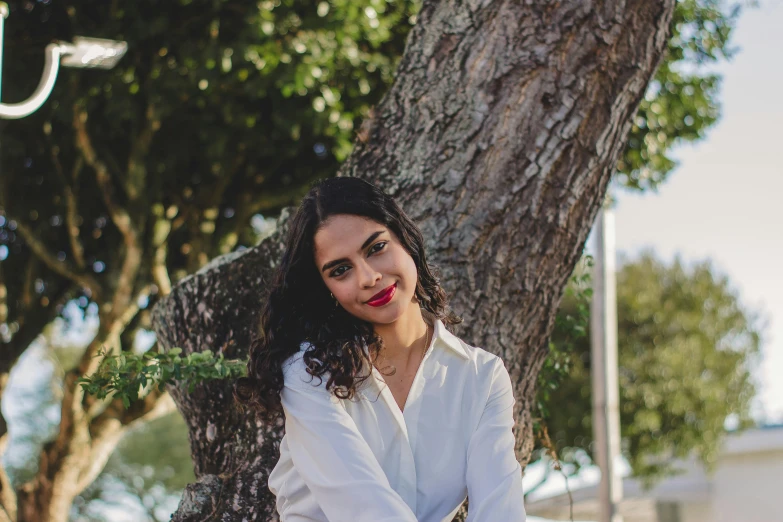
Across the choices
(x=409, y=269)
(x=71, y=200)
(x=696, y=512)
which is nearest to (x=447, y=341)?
(x=409, y=269)

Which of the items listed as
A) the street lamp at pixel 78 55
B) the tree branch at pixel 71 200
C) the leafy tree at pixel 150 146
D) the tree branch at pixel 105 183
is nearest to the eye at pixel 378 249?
the street lamp at pixel 78 55

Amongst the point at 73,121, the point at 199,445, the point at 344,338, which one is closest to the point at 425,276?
the point at 344,338

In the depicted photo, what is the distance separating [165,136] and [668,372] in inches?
554

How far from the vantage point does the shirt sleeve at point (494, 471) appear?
240cm

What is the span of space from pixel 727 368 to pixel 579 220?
20.6 meters

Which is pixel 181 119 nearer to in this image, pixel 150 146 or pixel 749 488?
pixel 150 146

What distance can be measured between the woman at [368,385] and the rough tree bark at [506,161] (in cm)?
61

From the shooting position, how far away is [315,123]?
827 cm

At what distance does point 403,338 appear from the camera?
8.97 feet

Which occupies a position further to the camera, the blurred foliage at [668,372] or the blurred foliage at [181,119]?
the blurred foliage at [668,372]

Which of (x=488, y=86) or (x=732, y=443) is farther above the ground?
(x=488, y=86)

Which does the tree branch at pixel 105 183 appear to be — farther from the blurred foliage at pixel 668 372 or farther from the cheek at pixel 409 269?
the blurred foliage at pixel 668 372

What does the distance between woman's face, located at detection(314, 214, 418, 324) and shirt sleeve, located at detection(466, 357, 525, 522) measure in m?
0.39

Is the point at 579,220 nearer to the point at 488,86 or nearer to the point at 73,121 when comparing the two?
the point at 488,86
